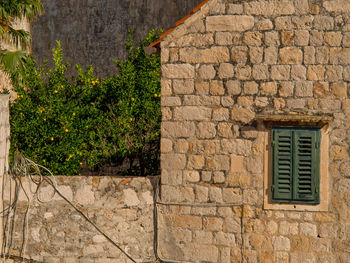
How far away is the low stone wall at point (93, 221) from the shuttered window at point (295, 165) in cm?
194

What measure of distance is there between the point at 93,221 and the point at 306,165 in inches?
129

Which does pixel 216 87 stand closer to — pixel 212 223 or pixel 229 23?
pixel 229 23

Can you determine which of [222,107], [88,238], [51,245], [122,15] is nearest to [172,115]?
[222,107]

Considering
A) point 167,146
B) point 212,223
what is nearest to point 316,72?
point 167,146

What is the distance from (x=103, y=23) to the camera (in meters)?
13.0

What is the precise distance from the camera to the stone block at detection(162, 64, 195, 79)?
7.19 metres

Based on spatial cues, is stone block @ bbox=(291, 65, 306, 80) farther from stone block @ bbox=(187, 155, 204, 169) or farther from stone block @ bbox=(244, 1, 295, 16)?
stone block @ bbox=(187, 155, 204, 169)

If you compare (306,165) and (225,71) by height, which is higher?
(225,71)

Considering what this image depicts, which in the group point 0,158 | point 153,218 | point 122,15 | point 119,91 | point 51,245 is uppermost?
point 122,15

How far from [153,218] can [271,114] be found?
2.35m

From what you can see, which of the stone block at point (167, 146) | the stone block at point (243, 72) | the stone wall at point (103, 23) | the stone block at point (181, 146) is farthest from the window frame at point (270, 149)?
the stone wall at point (103, 23)

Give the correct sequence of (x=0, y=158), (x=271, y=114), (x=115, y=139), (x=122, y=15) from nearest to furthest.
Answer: (x=271, y=114)
(x=0, y=158)
(x=115, y=139)
(x=122, y=15)

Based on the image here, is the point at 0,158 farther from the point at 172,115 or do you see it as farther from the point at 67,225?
the point at 172,115

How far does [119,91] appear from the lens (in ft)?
32.3
